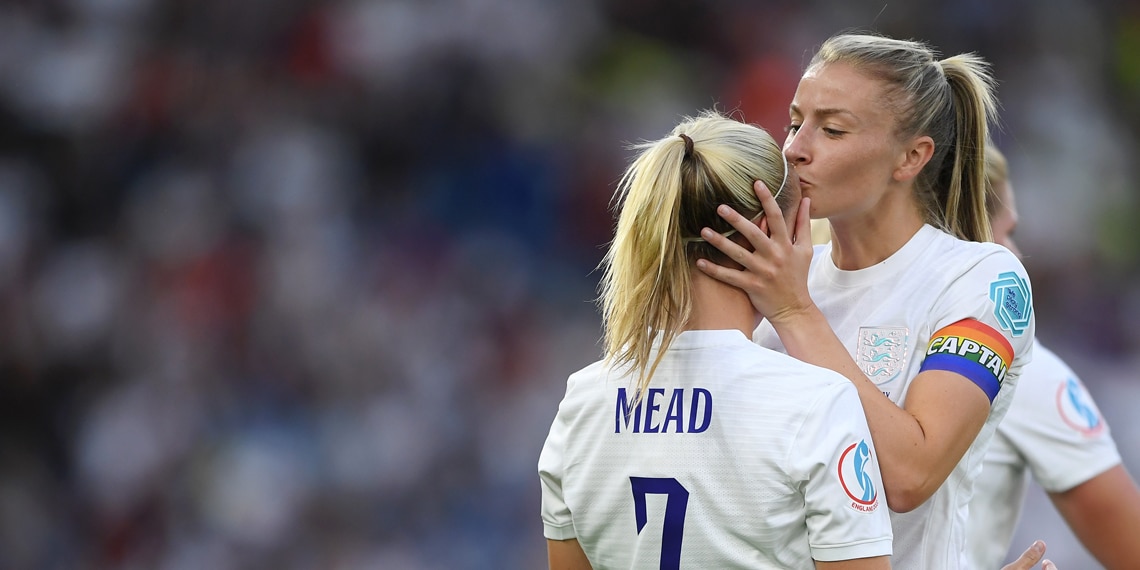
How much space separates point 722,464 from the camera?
188 cm

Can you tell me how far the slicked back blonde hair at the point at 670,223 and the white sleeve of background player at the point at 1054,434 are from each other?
1.48 metres

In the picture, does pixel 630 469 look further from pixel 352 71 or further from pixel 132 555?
pixel 352 71

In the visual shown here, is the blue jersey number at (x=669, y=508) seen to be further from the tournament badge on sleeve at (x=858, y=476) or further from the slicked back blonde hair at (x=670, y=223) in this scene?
the tournament badge on sleeve at (x=858, y=476)

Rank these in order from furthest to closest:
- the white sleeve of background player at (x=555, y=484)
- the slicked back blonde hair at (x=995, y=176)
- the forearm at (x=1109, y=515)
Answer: the slicked back blonde hair at (x=995, y=176)
the forearm at (x=1109, y=515)
the white sleeve of background player at (x=555, y=484)

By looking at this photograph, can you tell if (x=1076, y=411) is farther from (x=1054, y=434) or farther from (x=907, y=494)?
(x=907, y=494)

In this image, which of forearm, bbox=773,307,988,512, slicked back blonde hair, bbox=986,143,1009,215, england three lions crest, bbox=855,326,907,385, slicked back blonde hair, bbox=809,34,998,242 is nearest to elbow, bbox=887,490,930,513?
forearm, bbox=773,307,988,512

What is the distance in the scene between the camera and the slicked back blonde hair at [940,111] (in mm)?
2266

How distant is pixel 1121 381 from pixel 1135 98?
204 centimetres

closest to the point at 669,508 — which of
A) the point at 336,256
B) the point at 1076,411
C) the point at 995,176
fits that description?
the point at 1076,411

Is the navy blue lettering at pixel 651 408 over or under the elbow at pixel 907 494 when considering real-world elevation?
over

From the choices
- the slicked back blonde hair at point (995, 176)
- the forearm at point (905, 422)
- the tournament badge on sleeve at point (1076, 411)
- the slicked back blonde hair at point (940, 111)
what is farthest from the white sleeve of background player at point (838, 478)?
the slicked back blonde hair at point (995, 176)

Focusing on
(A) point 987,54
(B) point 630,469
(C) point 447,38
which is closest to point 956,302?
(B) point 630,469

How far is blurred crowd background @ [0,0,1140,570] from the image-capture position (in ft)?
19.0

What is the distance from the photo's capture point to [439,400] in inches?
242
